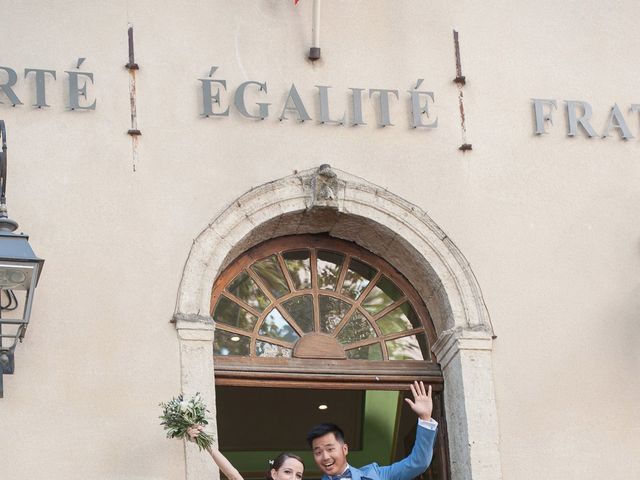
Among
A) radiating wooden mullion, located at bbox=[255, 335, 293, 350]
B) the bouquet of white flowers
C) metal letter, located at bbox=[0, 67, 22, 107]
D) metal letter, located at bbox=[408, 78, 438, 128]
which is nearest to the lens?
the bouquet of white flowers

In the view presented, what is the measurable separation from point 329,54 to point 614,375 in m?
2.67

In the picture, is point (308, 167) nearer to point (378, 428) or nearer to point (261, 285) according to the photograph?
point (261, 285)

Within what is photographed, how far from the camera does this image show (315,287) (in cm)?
861

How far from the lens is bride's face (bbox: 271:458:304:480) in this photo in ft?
23.0

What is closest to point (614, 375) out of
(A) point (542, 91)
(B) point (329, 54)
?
(A) point (542, 91)

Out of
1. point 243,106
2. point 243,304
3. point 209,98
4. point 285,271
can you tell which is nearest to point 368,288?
point 285,271

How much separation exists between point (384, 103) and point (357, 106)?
7.0 inches

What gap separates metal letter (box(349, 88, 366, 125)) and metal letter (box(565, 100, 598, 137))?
1.37m

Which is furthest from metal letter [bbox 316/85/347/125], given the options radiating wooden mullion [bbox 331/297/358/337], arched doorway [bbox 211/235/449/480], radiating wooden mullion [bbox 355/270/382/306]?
radiating wooden mullion [bbox 331/297/358/337]

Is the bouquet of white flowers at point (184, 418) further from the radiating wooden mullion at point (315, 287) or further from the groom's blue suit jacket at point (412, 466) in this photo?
the radiating wooden mullion at point (315, 287)

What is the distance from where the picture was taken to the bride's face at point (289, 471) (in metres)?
7.00

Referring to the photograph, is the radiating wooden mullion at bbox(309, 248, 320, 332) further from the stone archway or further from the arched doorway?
the stone archway

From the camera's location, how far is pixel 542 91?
9.03m

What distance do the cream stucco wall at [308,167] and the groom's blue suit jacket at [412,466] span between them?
33.5 inches
